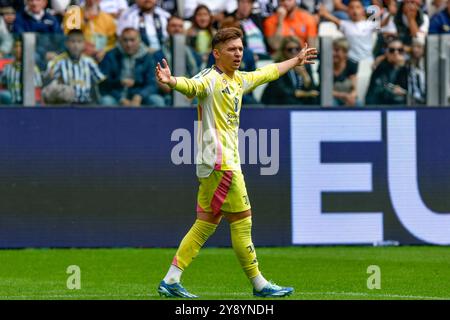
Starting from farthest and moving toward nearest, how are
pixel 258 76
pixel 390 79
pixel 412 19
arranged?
pixel 412 19 → pixel 390 79 → pixel 258 76

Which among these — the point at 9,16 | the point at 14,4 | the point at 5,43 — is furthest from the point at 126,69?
the point at 14,4

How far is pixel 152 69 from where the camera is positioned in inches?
640

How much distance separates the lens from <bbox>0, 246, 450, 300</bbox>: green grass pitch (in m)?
11.2

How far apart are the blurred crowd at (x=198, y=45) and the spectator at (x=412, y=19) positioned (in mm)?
15

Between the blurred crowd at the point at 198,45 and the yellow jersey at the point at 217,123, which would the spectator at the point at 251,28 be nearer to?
the blurred crowd at the point at 198,45

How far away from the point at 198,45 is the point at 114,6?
189 cm

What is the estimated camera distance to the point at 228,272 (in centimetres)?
1343

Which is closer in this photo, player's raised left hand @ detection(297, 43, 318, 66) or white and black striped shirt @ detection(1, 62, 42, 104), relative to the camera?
player's raised left hand @ detection(297, 43, 318, 66)

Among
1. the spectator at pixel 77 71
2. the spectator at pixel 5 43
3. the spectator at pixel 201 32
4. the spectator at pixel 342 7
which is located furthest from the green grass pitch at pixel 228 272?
the spectator at pixel 342 7

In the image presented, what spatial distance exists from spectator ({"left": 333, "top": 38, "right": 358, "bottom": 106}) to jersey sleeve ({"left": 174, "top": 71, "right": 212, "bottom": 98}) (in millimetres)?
6462

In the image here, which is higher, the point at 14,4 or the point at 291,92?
the point at 14,4

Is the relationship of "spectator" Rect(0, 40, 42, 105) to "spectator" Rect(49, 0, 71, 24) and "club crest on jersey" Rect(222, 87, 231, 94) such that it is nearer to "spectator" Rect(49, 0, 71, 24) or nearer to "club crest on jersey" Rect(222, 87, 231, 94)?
"spectator" Rect(49, 0, 71, 24)

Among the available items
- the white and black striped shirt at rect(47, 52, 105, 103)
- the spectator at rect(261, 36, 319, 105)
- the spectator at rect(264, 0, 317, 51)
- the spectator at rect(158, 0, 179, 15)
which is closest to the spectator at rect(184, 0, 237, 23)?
the spectator at rect(158, 0, 179, 15)

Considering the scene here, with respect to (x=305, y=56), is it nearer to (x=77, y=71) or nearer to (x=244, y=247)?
(x=244, y=247)
